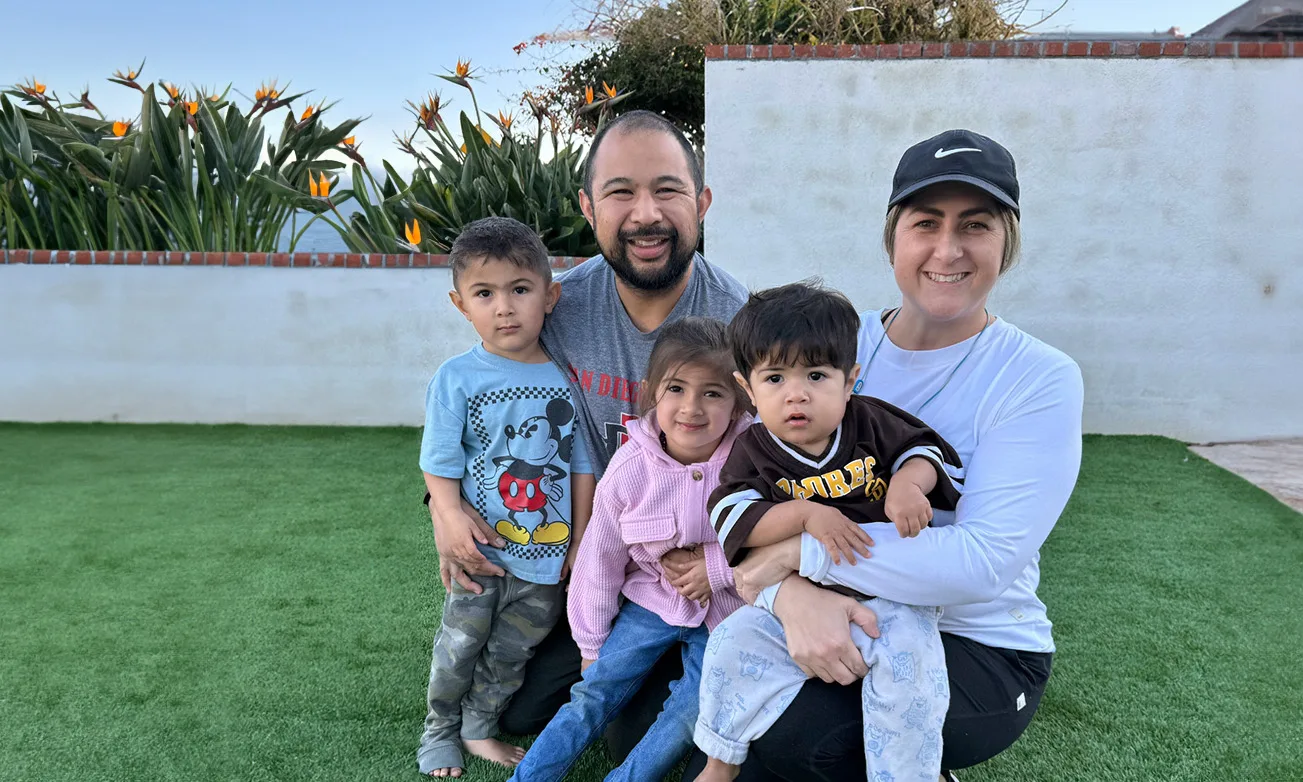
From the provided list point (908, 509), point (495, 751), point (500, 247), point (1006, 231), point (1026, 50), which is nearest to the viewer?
point (908, 509)

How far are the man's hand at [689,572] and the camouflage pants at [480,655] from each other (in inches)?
18.9

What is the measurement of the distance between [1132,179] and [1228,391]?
1.55 metres

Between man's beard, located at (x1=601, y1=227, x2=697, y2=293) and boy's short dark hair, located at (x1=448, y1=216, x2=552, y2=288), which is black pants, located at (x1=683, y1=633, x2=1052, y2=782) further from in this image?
boy's short dark hair, located at (x1=448, y1=216, x2=552, y2=288)

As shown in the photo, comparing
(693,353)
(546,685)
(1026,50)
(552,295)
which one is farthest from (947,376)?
(1026,50)

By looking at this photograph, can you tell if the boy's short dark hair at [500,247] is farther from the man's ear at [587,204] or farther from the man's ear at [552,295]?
the man's ear at [587,204]

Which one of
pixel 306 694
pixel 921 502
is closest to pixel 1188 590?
pixel 921 502

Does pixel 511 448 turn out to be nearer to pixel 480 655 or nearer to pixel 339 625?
pixel 480 655

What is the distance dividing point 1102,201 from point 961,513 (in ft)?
16.6

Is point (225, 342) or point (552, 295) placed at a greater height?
point (552, 295)

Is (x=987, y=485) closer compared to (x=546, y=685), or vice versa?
(x=987, y=485)

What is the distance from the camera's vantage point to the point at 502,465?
2.46 metres

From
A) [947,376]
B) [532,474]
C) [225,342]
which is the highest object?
[947,376]

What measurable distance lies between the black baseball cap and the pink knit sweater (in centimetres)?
64

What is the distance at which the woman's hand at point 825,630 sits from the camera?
177 centimetres
